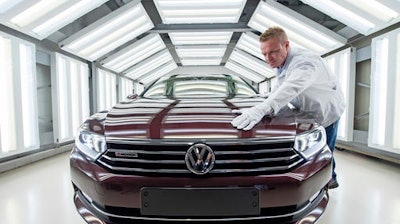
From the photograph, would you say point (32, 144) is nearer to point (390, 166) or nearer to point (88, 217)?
point (88, 217)

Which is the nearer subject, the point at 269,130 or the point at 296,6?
the point at 269,130

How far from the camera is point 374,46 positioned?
12.1ft

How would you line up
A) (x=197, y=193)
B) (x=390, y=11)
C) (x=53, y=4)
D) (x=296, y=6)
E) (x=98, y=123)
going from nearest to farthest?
(x=197, y=193), (x=98, y=123), (x=390, y=11), (x=53, y=4), (x=296, y=6)

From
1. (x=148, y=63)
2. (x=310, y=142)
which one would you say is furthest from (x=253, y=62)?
(x=310, y=142)

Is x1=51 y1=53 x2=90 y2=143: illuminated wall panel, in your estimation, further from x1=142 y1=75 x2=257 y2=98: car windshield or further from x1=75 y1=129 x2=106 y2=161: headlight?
x1=75 y1=129 x2=106 y2=161: headlight

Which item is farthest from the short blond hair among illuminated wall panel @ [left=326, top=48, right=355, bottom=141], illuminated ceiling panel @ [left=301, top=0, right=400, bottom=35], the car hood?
illuminated wall panel @ [left=326, top=48, right=355, bottom=141]

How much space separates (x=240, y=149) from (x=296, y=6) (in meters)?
5.61

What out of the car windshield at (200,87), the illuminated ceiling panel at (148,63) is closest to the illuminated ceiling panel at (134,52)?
the illuminated ceiling panel at (148,63)

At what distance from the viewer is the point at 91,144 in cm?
127

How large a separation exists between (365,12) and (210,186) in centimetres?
330

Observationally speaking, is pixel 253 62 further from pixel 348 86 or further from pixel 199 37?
pixel 348 86

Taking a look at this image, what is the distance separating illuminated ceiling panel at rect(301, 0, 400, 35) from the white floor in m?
1.65

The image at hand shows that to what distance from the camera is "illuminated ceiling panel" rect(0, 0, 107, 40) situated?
302 cm

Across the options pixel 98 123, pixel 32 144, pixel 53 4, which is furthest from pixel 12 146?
pixel 98 123
